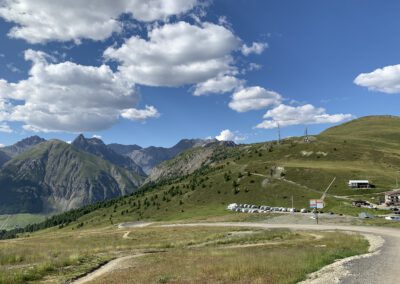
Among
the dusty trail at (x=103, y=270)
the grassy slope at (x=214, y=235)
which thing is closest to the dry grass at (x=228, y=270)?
the grassy slope at (x=214, y=235)

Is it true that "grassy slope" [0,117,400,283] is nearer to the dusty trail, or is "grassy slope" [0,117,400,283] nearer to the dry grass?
the dry grass

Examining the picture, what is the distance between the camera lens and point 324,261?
1196 inches

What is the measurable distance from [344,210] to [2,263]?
98901 millimetres

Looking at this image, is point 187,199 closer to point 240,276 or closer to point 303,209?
point 303,209

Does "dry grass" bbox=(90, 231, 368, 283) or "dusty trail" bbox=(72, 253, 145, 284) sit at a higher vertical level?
"dry grass" bbox=(90, 231, 368, 283)

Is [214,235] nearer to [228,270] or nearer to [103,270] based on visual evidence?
[103,270]

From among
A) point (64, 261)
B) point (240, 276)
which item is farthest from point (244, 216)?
point (240, 276)

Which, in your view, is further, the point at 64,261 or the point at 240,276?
the point at 64,261

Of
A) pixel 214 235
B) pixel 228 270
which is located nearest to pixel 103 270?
pixel 228 270

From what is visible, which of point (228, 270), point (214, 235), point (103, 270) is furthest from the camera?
point (214, 235)

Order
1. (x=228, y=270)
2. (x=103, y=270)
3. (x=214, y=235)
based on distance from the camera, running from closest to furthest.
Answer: (x=228, y=270) < (x=103, y=270) < (x=214, y=235)

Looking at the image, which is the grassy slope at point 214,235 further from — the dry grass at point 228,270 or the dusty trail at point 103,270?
the dusty trail at point 103,270

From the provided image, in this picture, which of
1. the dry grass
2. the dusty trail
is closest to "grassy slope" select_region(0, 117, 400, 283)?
the dry grass

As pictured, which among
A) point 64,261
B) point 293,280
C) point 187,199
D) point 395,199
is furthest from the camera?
point 187,199
